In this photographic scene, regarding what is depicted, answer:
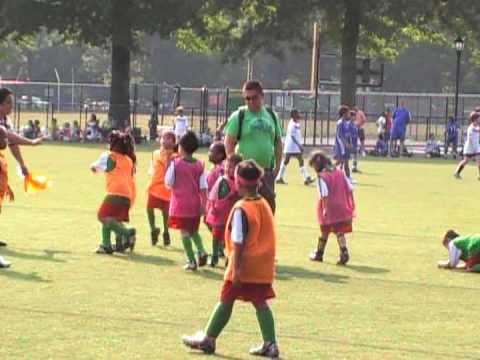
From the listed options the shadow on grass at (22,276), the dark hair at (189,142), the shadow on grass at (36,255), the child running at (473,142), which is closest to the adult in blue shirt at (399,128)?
the child running at (473,142)

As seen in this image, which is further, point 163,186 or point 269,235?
point 163,186

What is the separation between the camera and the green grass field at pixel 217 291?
9.04 m

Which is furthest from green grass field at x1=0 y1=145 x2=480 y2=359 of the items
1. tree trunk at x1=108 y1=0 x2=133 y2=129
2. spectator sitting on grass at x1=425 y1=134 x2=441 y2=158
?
tree trunk at x1=108 y1=0 x2=133 y2=129

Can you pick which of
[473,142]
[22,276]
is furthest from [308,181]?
[22,276]

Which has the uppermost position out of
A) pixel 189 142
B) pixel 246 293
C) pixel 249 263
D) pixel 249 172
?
pixel 249 172

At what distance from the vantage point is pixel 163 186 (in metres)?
15.2

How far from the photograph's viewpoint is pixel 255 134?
41.8 feet

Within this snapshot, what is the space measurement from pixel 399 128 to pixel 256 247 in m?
37.0

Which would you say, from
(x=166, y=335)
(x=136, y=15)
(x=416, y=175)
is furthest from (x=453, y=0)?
(x=166, y=335)

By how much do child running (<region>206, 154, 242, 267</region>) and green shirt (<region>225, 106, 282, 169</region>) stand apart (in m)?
0.28

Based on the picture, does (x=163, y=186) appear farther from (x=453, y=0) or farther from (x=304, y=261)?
(x=453, y=0)

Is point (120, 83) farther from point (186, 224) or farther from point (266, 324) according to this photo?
point (266, 324)

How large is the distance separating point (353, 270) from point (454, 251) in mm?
1190

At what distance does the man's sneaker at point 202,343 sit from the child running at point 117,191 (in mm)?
5536
